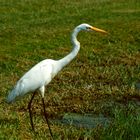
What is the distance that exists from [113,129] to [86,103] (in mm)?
2619

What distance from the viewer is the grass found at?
893 centimetres

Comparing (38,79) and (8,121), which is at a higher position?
(38,79)

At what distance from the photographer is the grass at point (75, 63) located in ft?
29.3

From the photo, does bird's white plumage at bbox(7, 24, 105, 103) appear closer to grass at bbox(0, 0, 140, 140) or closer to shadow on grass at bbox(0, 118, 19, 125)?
shadow on grass at bbox(0, 118, 19, 125)

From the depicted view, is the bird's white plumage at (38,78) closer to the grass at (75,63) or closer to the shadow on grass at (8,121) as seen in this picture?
the shadow on grass at (8,121)

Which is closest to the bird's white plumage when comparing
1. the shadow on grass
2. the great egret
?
the great egret

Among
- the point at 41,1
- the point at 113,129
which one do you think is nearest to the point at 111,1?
the point at 41,1

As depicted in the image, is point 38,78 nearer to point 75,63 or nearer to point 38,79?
point 38,79

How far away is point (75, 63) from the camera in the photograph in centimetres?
1484

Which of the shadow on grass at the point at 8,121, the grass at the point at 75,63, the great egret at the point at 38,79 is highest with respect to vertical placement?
the great egret at the point at 38,79

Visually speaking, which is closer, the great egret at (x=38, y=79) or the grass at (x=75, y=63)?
the grass at (x=75, y=63)

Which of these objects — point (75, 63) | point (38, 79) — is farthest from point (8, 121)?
point (75, 63)

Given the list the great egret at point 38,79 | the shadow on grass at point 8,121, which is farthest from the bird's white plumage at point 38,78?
the shadow on grass at point 8,121

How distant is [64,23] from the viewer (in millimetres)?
21156
